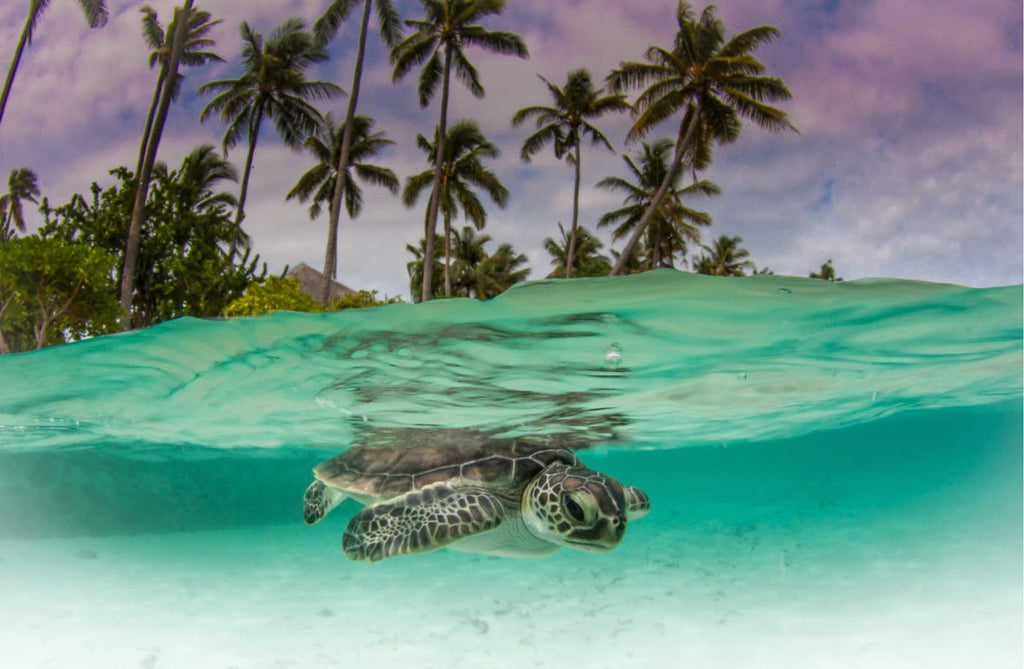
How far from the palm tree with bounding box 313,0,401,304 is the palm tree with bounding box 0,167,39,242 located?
521cm

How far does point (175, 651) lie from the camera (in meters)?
7.23

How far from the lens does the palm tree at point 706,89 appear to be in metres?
25.1

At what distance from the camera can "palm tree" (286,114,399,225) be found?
32.4m

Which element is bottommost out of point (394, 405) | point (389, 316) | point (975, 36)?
point (394, 405)

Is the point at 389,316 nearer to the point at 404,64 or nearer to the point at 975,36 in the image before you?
the point at 975,36

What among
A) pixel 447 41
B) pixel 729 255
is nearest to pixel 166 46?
pixel 447 41

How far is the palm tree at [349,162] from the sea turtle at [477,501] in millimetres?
26724

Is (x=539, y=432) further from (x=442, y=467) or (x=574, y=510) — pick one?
(x=574, y=510)

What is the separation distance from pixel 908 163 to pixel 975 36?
1.57 metres

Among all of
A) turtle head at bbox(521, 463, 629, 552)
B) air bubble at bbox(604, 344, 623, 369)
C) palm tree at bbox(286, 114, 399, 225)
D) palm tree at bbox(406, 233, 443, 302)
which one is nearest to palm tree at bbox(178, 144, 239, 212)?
palm tree at bbox(286, 114, 399, 225)

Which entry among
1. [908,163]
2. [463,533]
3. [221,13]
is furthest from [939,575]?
[221,13]

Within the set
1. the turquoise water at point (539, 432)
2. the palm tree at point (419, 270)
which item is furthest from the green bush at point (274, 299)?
the palm tree at point (419, 270)

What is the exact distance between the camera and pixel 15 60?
8.54 meters

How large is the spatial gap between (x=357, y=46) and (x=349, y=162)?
21250 mm
